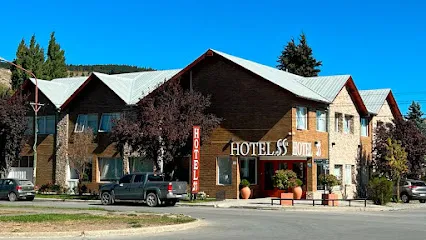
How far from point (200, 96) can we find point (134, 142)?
16.8 ft

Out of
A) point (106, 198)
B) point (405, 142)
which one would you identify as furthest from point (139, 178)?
point (405, 142)

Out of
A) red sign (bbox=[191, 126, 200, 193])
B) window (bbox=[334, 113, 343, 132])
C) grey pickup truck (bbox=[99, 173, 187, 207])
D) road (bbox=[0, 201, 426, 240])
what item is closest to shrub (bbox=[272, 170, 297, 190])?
red sign (bbox=[191, 126, 200, 193])

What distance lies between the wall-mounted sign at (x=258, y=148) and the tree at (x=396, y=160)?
817cm

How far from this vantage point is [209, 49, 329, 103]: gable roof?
37647 mm

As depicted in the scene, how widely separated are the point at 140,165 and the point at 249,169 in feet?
27.0

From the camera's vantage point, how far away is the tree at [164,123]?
117 ft

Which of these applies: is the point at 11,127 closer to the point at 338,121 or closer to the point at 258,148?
the point at 258,148

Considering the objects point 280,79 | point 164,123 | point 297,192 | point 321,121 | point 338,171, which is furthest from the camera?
point 338,171

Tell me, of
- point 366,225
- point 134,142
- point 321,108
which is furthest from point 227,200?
point 366,225

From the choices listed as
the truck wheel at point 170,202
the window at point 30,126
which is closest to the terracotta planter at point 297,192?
the truck wheel at point 170,202

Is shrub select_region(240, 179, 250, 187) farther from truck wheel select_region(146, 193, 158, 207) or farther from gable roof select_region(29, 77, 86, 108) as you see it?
gable roof select_region(29, 77, 86, 108)

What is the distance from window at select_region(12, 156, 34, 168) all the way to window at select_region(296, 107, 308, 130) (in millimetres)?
22013

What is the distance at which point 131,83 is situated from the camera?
156ft

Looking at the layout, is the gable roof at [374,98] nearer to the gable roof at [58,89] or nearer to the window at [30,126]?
the gable roof at [58,89]
